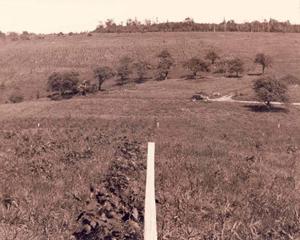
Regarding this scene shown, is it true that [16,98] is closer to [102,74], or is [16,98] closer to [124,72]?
[102,74]

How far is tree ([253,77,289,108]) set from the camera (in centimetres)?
6669

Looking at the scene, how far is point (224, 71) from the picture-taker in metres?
104

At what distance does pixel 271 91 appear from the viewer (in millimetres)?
67375

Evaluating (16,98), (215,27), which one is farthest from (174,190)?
(215,27)

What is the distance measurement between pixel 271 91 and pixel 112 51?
7444 centimetres

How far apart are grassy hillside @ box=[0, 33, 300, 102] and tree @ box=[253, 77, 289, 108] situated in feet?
112

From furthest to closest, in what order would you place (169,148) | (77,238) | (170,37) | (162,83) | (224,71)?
1. (170,37)
2. (224,71)
3. (162,83)
4. (169,148)
5. (77,238)

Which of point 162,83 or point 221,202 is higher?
point 221,202

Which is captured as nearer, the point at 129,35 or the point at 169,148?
the point at 169,148

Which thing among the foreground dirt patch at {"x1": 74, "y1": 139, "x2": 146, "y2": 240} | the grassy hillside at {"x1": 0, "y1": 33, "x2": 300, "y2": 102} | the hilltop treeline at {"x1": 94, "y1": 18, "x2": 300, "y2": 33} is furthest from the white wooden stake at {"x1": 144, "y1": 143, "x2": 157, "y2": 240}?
the hilltop treeline at {"x1": 94, "y1": 18, "x2": 300, "y2": 33}

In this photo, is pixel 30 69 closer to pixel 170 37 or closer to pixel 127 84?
pixel 127 84

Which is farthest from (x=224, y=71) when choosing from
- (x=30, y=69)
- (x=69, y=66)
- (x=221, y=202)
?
(x=221, y=202)

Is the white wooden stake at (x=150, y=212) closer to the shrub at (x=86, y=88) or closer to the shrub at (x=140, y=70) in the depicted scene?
the shrub at (x=86, y=88)

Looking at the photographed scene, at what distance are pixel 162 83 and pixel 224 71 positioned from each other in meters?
18.9
